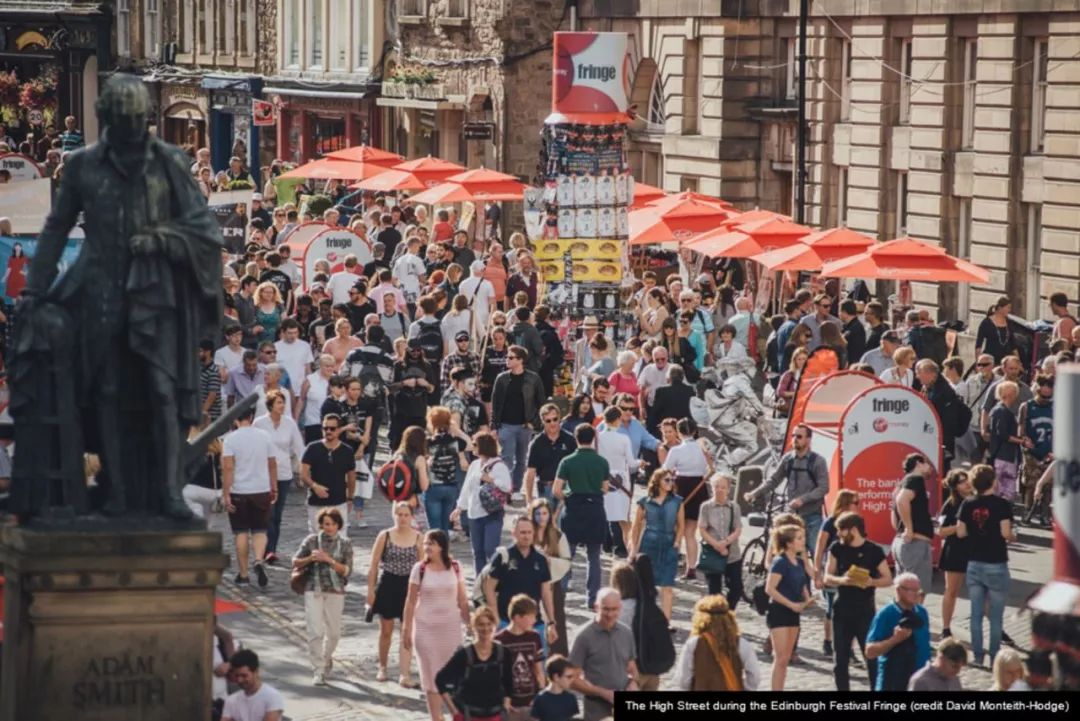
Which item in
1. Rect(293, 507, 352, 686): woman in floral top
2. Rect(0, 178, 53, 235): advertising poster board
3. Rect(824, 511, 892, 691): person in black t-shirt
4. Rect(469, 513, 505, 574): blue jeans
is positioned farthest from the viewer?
Rect(0, 178, 53, 235): advertising poster board

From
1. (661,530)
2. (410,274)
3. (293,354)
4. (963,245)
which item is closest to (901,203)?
(963,245)

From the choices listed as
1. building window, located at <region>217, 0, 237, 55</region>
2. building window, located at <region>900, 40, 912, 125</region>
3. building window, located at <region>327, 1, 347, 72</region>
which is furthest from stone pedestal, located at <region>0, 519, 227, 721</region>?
building window, located at <region>217, 0, 237, 55</region>

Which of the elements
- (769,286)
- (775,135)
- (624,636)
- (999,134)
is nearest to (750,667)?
(624,636)

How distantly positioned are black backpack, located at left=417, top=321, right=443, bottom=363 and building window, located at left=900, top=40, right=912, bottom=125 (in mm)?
13642

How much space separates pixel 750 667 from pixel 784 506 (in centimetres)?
605

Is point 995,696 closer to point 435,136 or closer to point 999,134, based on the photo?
point 999,134

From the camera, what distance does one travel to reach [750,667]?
14.7m

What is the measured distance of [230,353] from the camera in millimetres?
25250

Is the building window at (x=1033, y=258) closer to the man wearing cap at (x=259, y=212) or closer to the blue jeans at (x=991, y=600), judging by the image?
the man wearing cap at (x=259, y=212)

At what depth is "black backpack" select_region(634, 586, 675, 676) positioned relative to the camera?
15789mm

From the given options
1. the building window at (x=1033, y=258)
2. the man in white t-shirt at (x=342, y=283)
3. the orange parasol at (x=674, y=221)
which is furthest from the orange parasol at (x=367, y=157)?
the man in white t-shirt at (x=342, y=283)

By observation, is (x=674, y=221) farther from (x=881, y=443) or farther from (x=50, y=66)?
(x=50, y=66)

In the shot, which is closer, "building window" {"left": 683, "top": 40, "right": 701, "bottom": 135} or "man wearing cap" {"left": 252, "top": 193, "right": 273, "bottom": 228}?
"man wearing cap" {"left": 252, "top": 193, "right": 273, "bottom": 228}

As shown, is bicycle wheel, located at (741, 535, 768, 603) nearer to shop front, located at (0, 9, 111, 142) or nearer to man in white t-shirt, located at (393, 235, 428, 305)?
man in white t-shirt, located at (393, 235, 428, 305)
